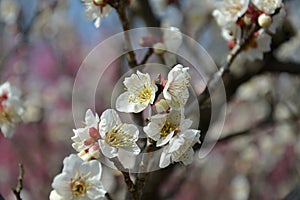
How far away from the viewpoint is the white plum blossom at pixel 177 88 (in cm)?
101

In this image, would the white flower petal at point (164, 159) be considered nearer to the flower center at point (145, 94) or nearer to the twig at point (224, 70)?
the flower center at point (145, 94)

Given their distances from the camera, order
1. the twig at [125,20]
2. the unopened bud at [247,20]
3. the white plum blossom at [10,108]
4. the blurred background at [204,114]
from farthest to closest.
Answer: the blurred background at [204,114] → the white plum blossom at [10,108] → the unopened bud at [247,20] → the twig at [125,20]

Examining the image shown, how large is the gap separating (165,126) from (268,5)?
566 millimetres

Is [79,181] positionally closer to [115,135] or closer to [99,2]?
[115,135]

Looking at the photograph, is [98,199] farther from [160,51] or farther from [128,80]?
[160,51]

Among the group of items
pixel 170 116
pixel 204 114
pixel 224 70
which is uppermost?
pixel 170 116

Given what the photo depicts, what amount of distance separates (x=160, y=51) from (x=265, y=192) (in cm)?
237

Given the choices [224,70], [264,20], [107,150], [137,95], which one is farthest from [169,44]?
[107,150]

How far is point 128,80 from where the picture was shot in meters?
1.11

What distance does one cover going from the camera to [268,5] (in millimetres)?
1398

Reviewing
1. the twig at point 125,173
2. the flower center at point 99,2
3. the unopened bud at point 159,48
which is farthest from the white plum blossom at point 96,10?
the twig at point 125,173

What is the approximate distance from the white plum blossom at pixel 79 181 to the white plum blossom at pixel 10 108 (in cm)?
52

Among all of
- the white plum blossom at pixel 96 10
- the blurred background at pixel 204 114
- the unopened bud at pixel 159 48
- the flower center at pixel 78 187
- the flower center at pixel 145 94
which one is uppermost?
the white plum blossom at pixel 96 10

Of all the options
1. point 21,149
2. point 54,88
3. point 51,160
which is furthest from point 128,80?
point 54,88
